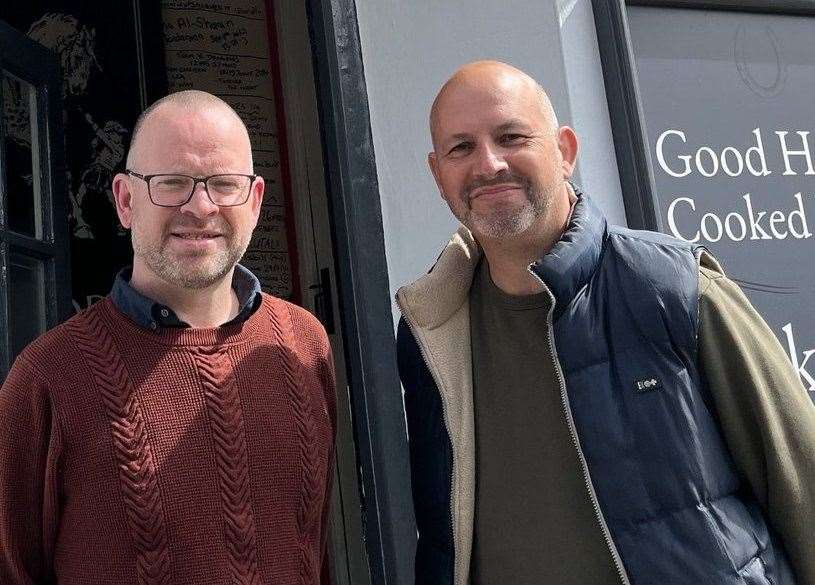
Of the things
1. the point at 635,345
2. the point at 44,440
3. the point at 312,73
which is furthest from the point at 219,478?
the point at 312,73

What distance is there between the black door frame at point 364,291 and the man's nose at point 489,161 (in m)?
0.69

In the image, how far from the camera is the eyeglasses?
1625 millimetres

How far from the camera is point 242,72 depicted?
13.9 feet

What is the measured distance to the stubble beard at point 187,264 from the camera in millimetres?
1613

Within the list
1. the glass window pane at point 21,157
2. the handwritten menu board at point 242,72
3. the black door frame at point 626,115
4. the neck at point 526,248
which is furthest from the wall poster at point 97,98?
the neck at point 526,248

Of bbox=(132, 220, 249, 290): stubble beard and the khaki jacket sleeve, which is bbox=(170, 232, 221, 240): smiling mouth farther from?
the khaki jacket sleeve

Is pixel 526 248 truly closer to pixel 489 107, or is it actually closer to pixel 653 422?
pixel 489 107

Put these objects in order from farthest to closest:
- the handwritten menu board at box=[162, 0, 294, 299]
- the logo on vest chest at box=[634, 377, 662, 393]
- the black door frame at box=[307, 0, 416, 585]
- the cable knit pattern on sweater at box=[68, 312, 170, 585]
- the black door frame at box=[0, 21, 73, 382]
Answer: the handwritten menu board at box=[162, 0, 294, 299], the black door frame at box=[0, 21, 73, 382], the black door frame at box=[307, 0, 416, 585], the logo on vest chest at box=[634, 377, 662, 393], the cable knit pattern on sweater at box=[68, 312, 170, 585]

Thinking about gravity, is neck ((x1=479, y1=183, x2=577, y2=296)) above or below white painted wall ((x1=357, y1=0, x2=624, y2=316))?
below

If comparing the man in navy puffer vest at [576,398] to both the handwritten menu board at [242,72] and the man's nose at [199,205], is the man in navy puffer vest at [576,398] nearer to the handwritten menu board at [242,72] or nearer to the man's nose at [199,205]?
the man's nose at [199,205]

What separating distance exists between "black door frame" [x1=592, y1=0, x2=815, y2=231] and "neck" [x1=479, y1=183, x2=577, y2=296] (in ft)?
2.83

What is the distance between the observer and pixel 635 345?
1622 mm

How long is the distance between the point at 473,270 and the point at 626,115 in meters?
1.01

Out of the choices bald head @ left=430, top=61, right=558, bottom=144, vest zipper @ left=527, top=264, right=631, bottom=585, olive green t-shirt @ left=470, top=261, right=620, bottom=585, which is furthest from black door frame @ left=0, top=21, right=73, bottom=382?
vest zipper @ left=527, top=264, right=631, bottom=585
